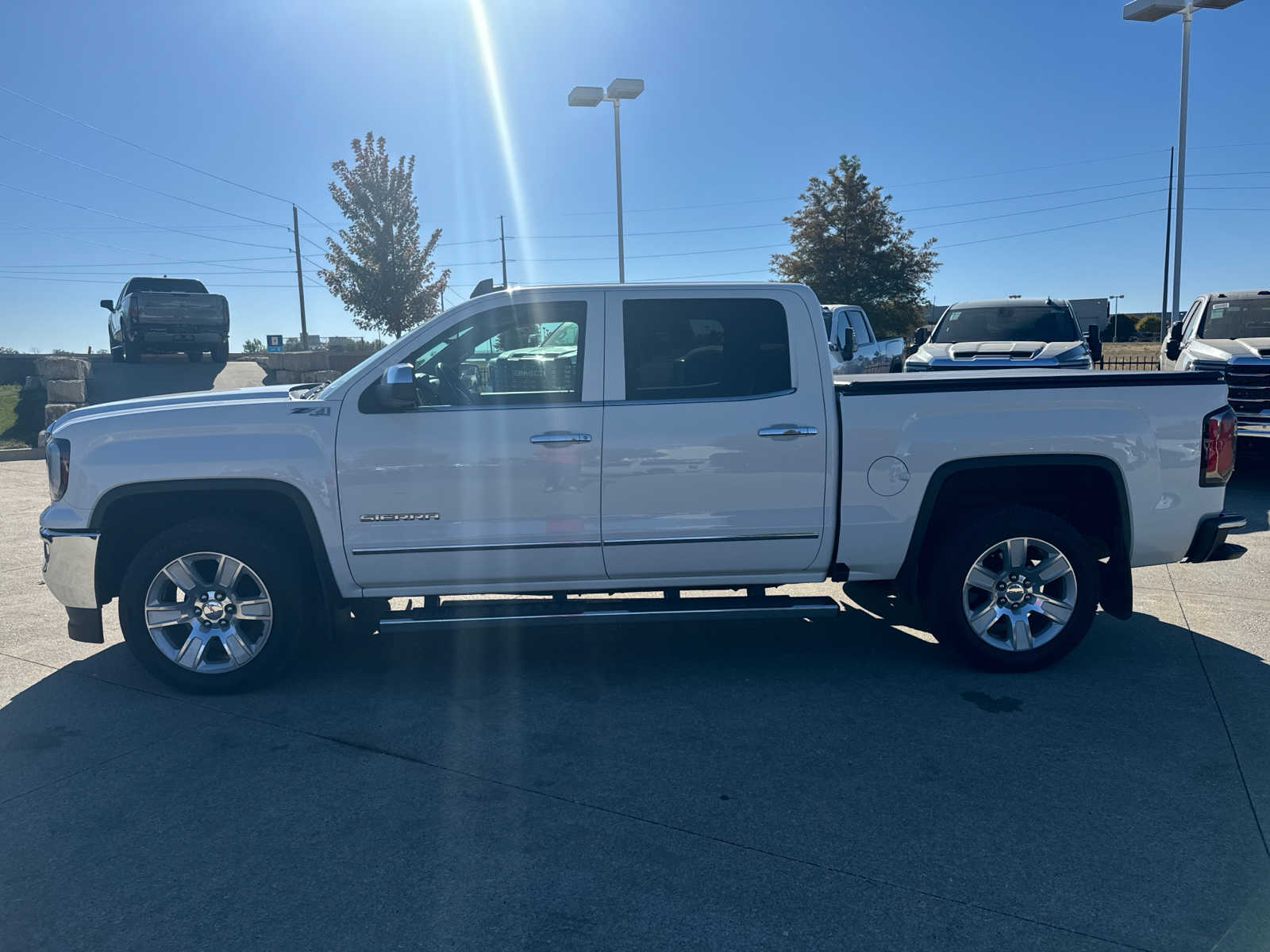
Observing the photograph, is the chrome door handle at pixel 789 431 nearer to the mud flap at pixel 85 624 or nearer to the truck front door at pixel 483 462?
the truck front door at pixel 483 462

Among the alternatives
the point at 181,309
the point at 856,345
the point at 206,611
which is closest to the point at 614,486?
the point at 206,611

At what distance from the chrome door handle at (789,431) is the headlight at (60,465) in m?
3.39

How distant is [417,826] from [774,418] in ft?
8.26

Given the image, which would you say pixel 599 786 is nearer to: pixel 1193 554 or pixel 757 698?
pixel 757 698

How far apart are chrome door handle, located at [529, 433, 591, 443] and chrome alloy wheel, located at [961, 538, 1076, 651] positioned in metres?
2.09

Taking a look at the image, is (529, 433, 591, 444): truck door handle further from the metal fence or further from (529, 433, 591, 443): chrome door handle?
the metal fence

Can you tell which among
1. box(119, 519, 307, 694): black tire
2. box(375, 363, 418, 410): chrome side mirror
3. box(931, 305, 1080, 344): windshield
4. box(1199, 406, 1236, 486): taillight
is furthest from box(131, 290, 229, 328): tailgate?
box(1199, 406, 1236, 486): taillight

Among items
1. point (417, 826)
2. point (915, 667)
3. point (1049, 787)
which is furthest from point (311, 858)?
point (915, 667)

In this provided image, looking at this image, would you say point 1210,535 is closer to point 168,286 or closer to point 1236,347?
point 1236,347

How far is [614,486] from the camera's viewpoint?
191 inches

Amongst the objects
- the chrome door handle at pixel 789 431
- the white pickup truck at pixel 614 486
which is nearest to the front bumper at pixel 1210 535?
the white pickup truck at pixel 614 486

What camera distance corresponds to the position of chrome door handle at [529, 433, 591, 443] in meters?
4.80

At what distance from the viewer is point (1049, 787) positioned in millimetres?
3816

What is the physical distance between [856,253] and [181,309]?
2256cm
